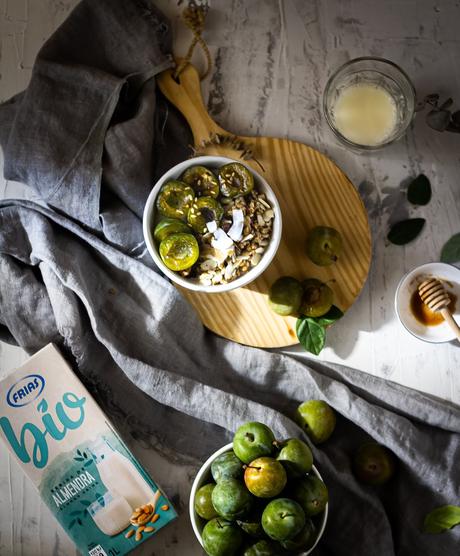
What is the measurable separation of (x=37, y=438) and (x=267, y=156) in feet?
2.39

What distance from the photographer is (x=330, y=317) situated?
1.34 metres

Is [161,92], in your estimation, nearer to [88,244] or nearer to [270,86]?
[270,86]

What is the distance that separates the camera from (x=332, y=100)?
143cm

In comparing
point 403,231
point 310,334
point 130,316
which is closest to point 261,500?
point 310,334

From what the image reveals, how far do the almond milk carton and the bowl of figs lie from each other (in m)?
0.20

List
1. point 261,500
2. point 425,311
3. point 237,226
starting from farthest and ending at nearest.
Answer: point 425,311 < point 237,226 < point 261,500

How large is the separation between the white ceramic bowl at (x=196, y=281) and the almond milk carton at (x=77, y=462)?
290mm

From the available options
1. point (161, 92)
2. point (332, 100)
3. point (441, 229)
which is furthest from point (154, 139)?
point (441, 229)

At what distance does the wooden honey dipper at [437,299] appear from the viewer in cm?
133

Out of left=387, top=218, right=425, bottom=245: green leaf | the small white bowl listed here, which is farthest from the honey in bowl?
left=387, top=218, right=425, bottom=245: green leaf

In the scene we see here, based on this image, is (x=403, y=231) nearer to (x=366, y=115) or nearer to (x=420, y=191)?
(x=420, y=191)

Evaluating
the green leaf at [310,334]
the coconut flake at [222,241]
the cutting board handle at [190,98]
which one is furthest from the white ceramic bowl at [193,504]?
the cutting board handle at [190,98]

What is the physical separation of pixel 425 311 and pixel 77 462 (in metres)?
0.76

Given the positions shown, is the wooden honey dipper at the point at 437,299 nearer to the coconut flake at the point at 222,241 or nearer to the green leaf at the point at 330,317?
the green leaf at the point at 330,317
